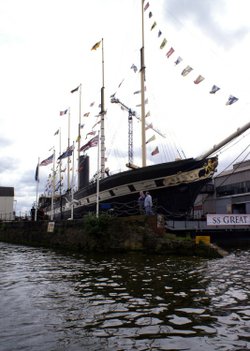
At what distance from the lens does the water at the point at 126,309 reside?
15.5 ft

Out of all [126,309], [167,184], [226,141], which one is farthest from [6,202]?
[126,309]

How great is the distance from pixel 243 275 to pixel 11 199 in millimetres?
64936

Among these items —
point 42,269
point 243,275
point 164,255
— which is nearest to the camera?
point 243,275

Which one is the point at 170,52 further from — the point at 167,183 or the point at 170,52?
the point at 167,183

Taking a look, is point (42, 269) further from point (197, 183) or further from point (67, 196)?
point (67, 196)

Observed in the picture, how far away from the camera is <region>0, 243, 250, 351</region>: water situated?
4730 mm

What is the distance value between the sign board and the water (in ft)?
27.6

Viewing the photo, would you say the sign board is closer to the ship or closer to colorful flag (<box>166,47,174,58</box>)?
the ship

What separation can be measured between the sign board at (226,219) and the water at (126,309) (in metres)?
8.42

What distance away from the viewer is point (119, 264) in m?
12.4

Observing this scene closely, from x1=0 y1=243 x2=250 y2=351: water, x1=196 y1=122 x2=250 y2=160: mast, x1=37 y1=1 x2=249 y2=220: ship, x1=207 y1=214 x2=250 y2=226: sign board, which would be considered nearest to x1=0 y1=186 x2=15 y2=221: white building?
x1=37 y1=1 x2=249 y2=220: ship

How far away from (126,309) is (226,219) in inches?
565

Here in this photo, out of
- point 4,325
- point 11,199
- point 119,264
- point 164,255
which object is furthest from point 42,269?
point 11,199

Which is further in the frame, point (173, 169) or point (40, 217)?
point (40, 217)
